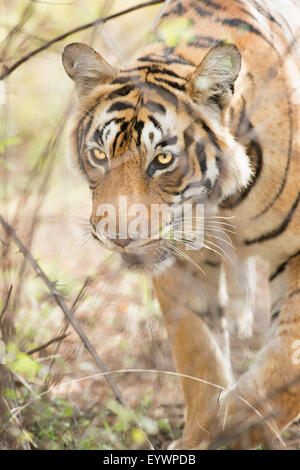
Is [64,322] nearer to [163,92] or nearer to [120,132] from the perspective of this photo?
[120,132]

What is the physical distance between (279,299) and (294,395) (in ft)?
1.36

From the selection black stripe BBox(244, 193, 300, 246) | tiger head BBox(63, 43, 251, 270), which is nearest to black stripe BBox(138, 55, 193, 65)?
tiger head BBox(63, 43, 251, 270)

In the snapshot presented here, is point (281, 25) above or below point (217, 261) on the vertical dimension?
above

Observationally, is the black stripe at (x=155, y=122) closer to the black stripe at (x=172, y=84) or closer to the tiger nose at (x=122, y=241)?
the black stripe at (x=172, y=84)

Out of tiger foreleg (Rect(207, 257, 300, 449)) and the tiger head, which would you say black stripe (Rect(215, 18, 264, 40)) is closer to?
the tiger head

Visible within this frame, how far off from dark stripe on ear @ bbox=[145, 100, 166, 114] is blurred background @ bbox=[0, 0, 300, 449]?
173 millimetres

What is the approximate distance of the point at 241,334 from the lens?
3.48m

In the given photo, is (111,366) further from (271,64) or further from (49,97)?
(49,97)

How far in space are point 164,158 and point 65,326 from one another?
629 mm

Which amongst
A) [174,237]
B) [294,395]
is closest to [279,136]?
[174,237]

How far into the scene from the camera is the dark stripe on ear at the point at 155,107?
212 centimetres

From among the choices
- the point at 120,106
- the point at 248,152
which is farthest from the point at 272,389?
the point at 120,106

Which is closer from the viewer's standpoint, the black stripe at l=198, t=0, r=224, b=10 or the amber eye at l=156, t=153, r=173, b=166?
the amber eye at l=156, t=153, r=173, b=166

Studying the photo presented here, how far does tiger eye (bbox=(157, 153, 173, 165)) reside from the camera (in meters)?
2.08
